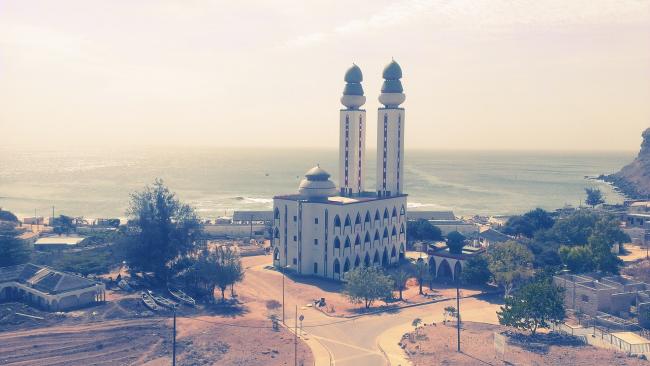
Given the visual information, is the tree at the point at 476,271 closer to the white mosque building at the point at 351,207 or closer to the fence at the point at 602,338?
the white mosque building at the point at 351,207

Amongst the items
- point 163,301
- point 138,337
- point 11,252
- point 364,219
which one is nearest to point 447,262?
point 364,219

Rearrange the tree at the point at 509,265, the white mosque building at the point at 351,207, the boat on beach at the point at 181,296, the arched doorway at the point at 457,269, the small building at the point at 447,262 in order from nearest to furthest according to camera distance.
→ 1. the boat on beach at the point at 181,296
2. the tree at the point at 509,265
3. the arched doorway at the point at 457,269
4. the small building at the point at 447,262
5. the white mosque building at the point at 351,207

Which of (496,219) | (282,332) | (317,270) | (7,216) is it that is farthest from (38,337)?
(496,219)

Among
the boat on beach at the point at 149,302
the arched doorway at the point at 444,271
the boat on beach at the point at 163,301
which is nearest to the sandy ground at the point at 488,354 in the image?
the arched doorway at the point at 444,271

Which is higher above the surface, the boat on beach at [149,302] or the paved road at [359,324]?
the boat on beach at [149,302]

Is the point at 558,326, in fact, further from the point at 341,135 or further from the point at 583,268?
the point at 341,135

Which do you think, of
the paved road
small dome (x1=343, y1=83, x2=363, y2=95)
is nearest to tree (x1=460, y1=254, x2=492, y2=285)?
the paved road

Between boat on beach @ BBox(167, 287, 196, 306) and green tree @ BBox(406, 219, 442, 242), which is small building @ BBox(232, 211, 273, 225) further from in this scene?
boat on beach @ BBox(167, 287, 196, 306)
